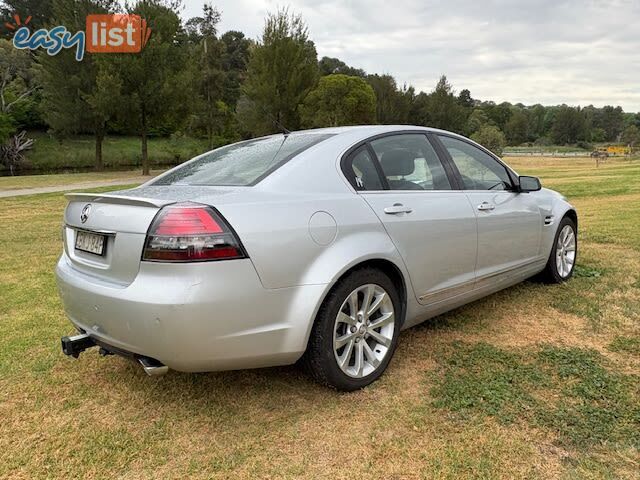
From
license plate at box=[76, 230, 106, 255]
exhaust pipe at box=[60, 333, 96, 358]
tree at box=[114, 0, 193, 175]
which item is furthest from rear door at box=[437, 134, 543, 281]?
tree at box=[114, 0, 193, 175]

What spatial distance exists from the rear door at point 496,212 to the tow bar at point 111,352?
90.2 inches

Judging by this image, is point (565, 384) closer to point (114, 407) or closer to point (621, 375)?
point (621, 375)

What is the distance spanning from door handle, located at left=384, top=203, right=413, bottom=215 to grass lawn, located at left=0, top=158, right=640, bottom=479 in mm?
981

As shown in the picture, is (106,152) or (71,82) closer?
(71,82)

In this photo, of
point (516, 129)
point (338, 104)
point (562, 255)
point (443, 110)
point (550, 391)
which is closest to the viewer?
point (550, 391)

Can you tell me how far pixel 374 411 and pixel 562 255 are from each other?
3.11 metres

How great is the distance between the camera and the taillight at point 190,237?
2.28 meters

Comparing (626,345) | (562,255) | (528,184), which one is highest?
(528,184)

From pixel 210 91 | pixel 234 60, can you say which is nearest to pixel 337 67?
pixel 234 60

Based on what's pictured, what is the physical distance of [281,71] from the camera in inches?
1190

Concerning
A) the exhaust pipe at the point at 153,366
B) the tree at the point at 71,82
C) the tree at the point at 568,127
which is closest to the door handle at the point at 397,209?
the exhaust pipe at the point at 153,366

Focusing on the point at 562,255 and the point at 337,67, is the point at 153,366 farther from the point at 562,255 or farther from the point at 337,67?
the point at 337,67

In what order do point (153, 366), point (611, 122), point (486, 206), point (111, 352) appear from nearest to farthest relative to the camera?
point (153, 366)
point (111, 352)
point (486, 206)
point (611, 122)

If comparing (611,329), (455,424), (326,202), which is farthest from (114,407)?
(611,329)
